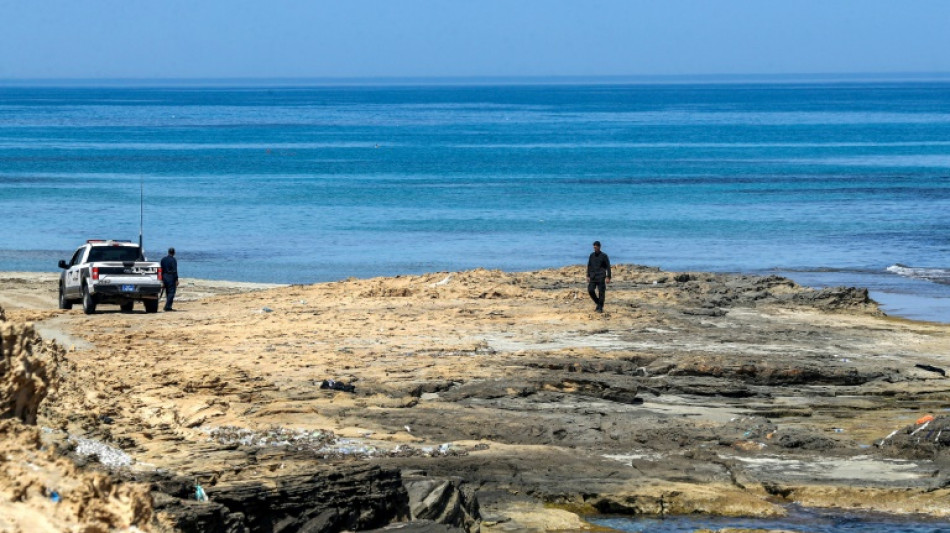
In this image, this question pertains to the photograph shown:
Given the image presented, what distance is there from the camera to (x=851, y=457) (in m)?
14.5

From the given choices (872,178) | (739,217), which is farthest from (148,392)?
(872,178)

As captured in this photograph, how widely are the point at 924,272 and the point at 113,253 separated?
22154mm

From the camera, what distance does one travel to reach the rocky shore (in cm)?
1049

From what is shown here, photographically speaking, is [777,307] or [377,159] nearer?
[777,307]

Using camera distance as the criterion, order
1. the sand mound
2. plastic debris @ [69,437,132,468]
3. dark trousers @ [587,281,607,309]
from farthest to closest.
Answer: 1. dark trousers @ [587,281,607,309]
2. plastic debris @ [69,437,132,468]
3. the sand mound

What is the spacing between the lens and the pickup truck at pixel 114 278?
24703mm

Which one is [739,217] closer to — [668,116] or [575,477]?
[575,477]

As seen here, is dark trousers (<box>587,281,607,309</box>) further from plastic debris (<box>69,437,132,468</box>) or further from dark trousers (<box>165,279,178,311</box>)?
plastic debris (<box>69,437,132,468</box>)

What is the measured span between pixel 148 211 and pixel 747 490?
42.7 metres

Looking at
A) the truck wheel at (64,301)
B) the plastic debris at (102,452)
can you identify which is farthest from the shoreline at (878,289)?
the plastic debris at (102,452)

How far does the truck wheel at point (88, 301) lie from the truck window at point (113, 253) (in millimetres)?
800

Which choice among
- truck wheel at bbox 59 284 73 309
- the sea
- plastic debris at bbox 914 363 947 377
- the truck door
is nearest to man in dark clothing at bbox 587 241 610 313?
plastic debris at bbox 914 363 947 377

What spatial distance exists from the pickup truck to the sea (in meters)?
10.0

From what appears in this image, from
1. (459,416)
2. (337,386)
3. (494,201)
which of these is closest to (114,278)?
(337,386)
